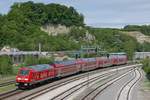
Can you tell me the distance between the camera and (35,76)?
55.0m

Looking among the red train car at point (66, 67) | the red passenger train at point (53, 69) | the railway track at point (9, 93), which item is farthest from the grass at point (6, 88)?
the red train car at point (66, 67)

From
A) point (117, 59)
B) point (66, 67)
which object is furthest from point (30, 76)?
point (117, 59)

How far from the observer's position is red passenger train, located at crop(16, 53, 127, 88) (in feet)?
175

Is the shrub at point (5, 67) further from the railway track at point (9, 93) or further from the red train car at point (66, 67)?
the railway track at point (9, 93)

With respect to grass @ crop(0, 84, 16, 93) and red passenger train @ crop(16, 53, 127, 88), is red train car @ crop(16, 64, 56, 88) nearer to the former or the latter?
red passenger train @ crop(16, 53, 127, 88)

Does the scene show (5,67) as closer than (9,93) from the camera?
No

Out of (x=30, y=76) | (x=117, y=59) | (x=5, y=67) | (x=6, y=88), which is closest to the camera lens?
(x=30, y=76)

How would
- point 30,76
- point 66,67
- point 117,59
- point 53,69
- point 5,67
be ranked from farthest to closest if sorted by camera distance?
point 117,59
point 5,67
point 66,67
point 53,69
point 30,76

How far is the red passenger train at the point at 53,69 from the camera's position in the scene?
175ft

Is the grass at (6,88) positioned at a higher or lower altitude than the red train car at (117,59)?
lower

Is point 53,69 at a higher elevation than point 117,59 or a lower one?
higher

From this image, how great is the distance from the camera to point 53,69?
6562cm

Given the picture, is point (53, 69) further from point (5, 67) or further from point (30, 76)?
point (5, 67)

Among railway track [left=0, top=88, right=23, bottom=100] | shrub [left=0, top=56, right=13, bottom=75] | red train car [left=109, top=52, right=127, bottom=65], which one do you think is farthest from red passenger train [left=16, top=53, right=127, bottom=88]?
shrub [left=0, top=56, right=13, bottom=75]
